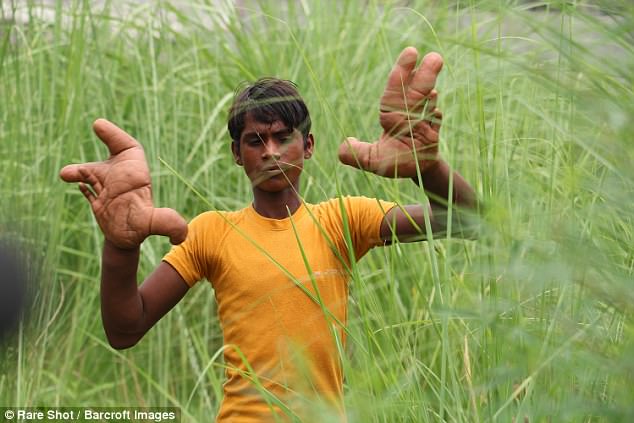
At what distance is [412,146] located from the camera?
224 centimetres

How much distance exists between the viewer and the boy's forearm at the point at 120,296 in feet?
7.42

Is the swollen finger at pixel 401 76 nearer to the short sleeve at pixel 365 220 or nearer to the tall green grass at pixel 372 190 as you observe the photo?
the tall green grass at pixel 372 190

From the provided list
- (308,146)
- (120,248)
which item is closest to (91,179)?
(120,248)

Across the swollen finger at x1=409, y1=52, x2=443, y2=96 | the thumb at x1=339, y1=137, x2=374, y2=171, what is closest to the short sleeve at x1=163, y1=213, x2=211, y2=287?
the thumb at x1=339, y1=137, x2=374, y2=171

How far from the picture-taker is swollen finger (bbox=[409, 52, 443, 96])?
2.15 m

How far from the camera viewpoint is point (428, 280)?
3160 millimetres

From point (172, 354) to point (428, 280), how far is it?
1128 mm

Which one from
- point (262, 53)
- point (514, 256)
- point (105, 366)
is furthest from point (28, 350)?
point (514, 256)

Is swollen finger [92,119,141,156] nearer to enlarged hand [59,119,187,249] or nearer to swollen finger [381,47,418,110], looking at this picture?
enlarged hand [59,119,187,249]

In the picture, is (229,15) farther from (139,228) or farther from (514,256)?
(514,256)

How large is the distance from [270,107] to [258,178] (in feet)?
0.51

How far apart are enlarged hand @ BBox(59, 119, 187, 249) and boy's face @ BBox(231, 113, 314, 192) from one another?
246 mm

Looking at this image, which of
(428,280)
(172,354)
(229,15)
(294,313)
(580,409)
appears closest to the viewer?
(580,409)

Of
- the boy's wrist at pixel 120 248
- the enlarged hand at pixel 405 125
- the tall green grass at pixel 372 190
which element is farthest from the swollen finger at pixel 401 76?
the boy's wrist at pixel 120 248
